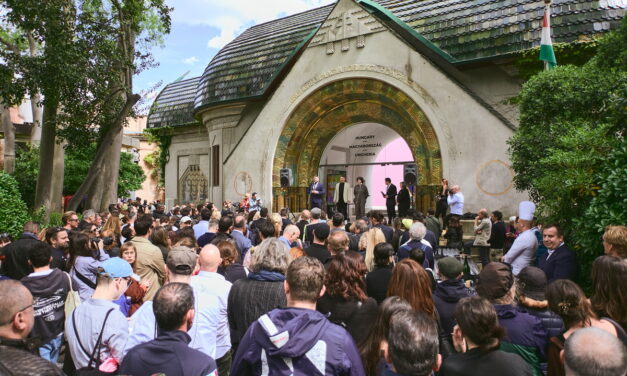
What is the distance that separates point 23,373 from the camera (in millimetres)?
1660

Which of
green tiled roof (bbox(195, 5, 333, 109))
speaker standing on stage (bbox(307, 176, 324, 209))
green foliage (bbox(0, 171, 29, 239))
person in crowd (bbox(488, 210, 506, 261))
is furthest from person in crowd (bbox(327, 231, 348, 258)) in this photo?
green tiled roof (bbox(195, 5, 333, 109))

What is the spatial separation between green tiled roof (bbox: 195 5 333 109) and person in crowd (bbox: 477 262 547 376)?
52.8 ft

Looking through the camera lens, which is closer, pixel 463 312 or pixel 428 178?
pixel 463 312

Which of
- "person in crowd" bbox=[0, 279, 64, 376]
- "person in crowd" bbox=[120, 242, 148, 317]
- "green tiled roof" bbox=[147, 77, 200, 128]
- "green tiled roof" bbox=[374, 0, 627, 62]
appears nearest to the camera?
"person in crowd" bbox=[0, 279, 64, 376]

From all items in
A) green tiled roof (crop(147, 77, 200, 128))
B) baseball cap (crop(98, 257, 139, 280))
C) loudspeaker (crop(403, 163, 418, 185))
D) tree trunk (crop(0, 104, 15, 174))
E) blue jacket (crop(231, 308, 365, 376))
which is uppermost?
green tiled roof (crop(147, 77, 200, 128))

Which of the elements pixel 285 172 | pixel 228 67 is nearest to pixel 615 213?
pixel 285 172

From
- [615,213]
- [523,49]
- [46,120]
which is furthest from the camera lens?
[46,120]

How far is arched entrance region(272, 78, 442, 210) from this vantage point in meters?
15.0

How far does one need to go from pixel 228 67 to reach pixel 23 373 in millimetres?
21624

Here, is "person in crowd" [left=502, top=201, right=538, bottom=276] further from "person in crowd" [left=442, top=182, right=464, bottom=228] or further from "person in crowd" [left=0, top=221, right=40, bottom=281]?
"person in crowd" [left=442, top=182, right=464, bottom=228]

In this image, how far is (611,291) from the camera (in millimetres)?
3551

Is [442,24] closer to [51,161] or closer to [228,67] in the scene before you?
[228,67]

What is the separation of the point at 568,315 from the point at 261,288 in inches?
86.1

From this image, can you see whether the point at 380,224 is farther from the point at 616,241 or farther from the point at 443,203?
the point at 443,203
